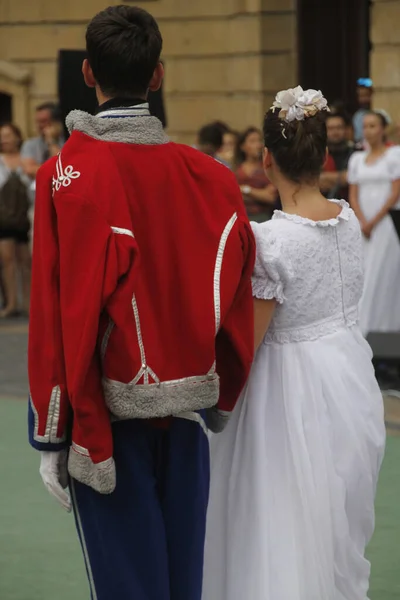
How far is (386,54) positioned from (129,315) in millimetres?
11752

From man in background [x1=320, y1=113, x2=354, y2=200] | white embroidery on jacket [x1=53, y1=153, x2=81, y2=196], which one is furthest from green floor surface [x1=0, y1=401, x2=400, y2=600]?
man in background [x1=320, y1=113, x2=354, y2=200]

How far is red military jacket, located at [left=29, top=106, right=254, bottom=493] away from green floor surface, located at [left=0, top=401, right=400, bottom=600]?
180 centimetres

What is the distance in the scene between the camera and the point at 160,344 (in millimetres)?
3088

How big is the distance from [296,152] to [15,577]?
7.09 feet

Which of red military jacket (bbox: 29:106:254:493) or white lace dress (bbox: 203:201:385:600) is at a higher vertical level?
red military jacket (bbox: 29:106:254:493)

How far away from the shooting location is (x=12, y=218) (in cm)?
1122

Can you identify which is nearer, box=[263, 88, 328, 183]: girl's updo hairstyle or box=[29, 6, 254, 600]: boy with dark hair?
box=[29, 6, 254, 600]: boy with dark hair

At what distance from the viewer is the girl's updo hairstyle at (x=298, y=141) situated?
369 cm

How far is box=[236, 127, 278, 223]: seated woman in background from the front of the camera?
10578mm

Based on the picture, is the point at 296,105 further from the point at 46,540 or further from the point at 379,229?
the point at 379,229

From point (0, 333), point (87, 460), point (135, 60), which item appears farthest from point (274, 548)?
point (0, 333)

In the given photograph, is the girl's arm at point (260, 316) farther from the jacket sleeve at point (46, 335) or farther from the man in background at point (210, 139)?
the man in background at point (210, 139)

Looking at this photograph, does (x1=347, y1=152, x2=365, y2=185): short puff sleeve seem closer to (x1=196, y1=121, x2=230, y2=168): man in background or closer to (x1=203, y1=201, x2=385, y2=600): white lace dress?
(x1=196, y1=121, x2=230, y2=168): man in background

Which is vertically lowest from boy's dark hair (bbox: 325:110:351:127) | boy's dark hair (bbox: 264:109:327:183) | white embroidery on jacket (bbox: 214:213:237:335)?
boy's dark hair (bbox: 325:110:351:127)
